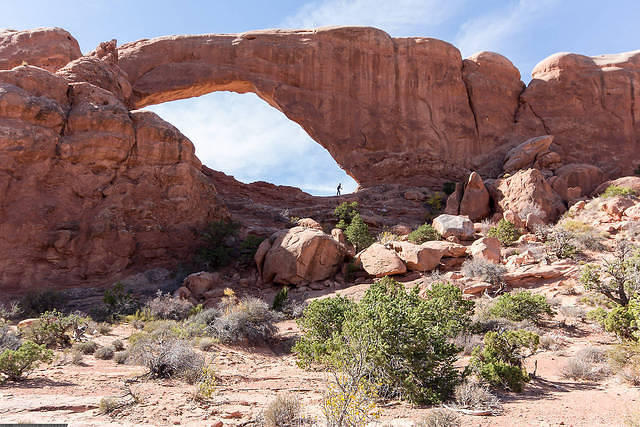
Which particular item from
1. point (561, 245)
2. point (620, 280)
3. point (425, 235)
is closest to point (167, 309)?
point (425, 235)

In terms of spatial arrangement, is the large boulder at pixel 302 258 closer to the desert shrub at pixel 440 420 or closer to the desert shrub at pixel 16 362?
the desert shrub at pixel 16 362

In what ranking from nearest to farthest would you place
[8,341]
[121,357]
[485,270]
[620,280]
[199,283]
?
[8,341] < [121,357] < [620,280] < [485,270] < [199,283]

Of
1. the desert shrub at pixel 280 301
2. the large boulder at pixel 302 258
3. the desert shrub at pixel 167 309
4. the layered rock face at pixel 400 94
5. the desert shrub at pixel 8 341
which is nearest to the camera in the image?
the desert shrub at pixel 8 341

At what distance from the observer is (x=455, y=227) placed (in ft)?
58.0

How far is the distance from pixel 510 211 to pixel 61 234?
19.6m

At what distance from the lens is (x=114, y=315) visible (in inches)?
507

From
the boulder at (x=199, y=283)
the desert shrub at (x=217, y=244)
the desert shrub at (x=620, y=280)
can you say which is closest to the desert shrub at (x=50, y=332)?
the boulder at (x=199, y=283)

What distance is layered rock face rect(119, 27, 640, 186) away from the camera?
89.0ft

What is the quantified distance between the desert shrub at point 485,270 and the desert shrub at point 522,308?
2.50 meters

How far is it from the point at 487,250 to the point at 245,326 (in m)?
9.20

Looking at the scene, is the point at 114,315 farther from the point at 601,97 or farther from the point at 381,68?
the point at 601,97

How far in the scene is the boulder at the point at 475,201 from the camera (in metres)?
20.9

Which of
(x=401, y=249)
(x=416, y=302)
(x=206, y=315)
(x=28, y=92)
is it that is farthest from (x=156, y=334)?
(x=28, y=92)

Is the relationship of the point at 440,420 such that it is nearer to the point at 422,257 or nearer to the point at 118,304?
the point at 422,257
